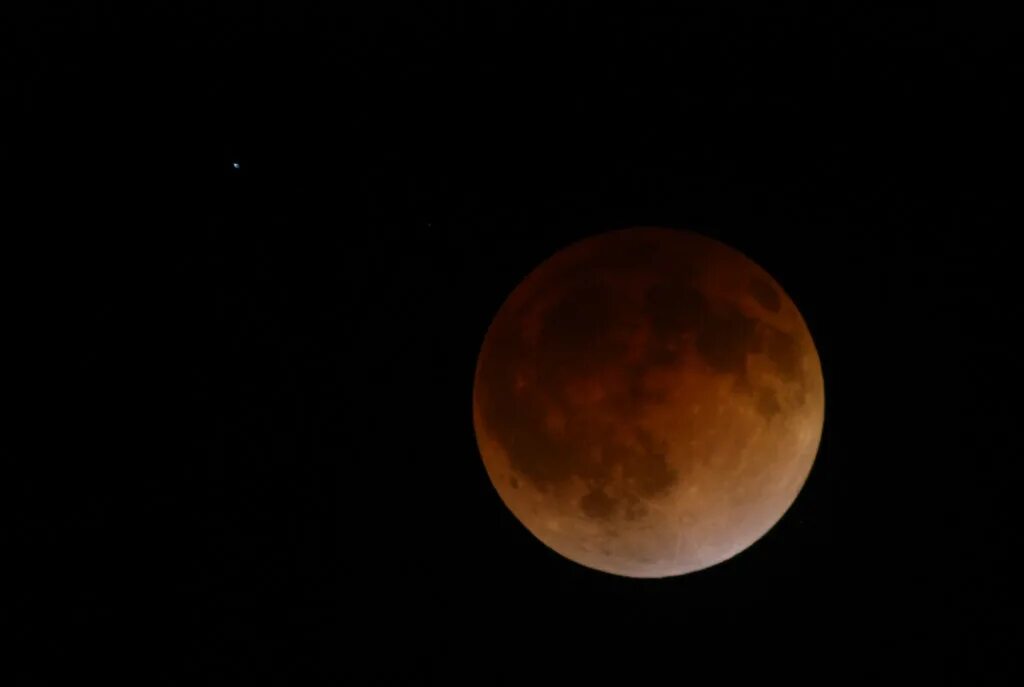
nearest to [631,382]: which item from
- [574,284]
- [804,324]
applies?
[574,284]

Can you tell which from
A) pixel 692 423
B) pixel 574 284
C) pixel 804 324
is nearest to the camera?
pixel 692 423

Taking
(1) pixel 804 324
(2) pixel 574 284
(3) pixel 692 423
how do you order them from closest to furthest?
(3) pixel 692 423 → (2) pixel 574 284 → (1) pixel 804 324

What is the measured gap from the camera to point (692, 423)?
4570 millimetres

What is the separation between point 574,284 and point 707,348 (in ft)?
3.07

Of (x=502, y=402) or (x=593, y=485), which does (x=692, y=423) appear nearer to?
(x=593, y=485)

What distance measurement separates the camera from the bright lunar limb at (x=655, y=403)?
460cm

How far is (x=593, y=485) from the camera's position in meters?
4.80

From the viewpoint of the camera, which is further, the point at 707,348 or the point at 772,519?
the point at 772,519

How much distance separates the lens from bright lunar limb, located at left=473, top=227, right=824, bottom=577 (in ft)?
15.1

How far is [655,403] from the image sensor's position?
4562 mm

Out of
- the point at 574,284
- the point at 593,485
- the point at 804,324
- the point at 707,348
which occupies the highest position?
the point at 804,324

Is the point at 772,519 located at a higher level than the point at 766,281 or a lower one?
lower

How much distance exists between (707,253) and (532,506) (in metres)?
2.02

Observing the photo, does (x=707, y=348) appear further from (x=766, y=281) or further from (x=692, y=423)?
(x=766, y=281)
